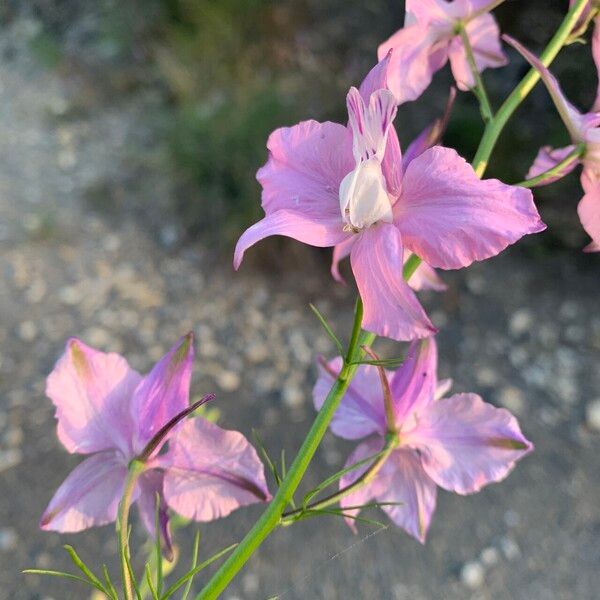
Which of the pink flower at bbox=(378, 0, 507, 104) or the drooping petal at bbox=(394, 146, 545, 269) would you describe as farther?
the pink flower at bbox=(378, 0, 507, 104)

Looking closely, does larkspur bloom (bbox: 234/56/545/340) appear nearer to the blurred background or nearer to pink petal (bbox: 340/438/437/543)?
pink petal (bbox: 340/438/437/543)

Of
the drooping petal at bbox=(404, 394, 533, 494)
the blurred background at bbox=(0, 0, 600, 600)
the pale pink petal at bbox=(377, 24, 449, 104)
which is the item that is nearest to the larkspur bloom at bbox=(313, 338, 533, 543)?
the drooping petal at bbox=(404, 394, 533, 494)

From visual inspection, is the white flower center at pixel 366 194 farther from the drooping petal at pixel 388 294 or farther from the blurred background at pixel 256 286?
the blurred background at pixel 256 286

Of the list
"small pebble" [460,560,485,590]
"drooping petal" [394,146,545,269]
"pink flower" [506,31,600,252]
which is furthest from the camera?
"small pebble" [460,560,485,590]

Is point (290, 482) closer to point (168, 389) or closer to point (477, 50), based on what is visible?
point (168, 389)

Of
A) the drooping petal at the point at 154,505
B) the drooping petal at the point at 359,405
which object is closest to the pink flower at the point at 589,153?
the drooping petal at the point at 359,405

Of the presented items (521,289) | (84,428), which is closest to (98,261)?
(521,289)

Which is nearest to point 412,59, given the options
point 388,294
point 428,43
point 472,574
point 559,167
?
point 428,43
